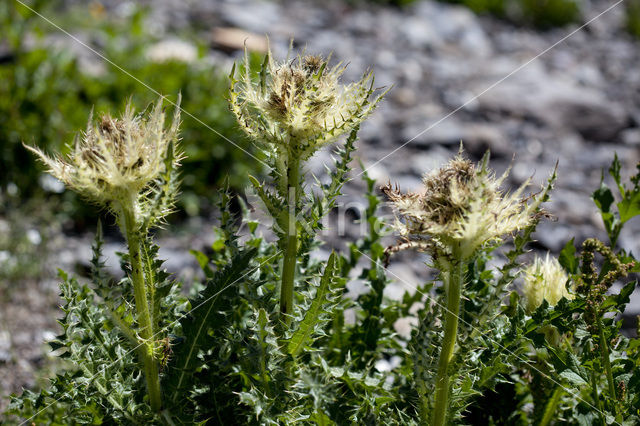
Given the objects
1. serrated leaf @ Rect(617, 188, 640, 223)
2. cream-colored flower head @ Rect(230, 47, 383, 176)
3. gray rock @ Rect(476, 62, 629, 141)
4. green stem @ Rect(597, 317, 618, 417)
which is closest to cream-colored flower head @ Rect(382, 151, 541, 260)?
cream-colored flower head @ Rect(230, 47, 383, 176)

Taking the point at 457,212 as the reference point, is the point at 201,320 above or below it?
below

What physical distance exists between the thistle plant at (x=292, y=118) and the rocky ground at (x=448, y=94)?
213 cm

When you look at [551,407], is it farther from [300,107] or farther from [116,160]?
[116,160]

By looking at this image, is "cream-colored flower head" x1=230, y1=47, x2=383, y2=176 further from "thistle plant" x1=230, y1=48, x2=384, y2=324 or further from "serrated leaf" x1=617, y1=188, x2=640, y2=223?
"serrated leaf" x1=617, y1=188, x2=640, y2=223

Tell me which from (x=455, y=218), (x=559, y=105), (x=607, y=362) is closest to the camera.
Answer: (x=455, y=218)

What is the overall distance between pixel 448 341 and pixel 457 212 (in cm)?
43

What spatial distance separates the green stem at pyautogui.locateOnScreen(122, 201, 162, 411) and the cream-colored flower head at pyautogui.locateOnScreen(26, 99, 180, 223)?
8cm

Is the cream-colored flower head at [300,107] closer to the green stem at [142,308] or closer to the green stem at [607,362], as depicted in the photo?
the green stem at [142,308]

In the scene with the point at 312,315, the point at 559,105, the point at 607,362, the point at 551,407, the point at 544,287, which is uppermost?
the point at 559,105

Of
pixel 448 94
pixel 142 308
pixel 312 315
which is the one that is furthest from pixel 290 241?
→ pixel 448 94

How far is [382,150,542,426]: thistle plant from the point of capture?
1788 mm

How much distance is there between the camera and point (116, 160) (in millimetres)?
1812

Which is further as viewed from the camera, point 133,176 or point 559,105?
point 559,105

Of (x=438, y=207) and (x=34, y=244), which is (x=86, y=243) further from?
(x=438, y=207)
